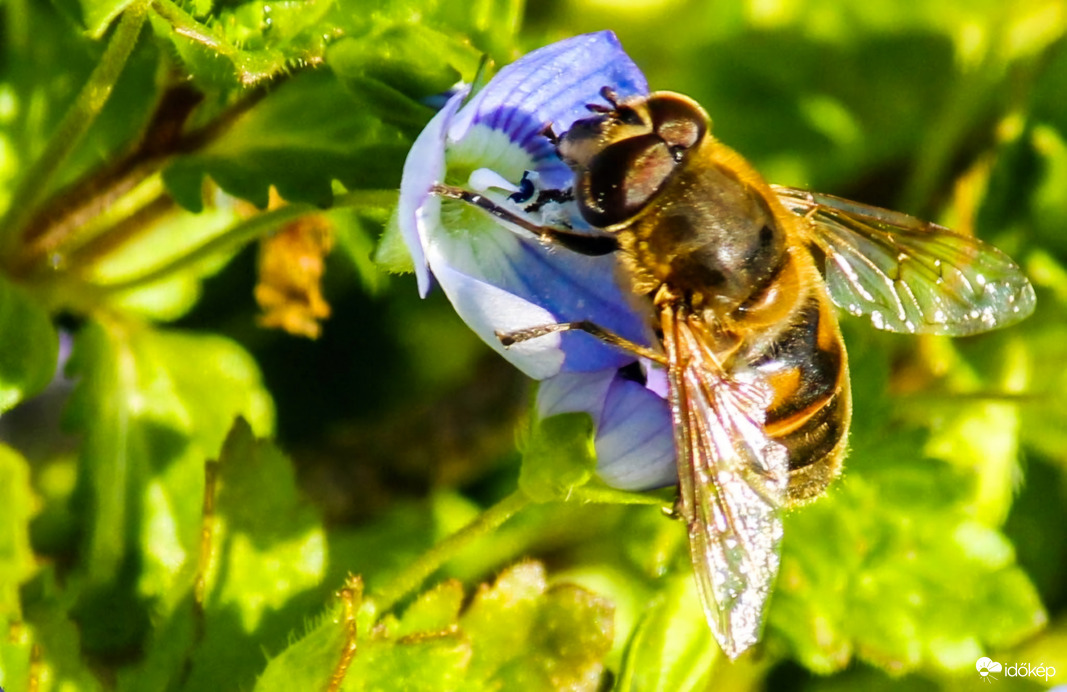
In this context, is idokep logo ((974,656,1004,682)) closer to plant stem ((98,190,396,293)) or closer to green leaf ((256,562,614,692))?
green leaf ((256,562,614,692))

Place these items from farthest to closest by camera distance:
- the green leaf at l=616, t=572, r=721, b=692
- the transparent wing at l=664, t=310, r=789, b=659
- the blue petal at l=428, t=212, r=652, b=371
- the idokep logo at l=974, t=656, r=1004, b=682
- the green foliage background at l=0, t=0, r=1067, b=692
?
the idokep logo at l=974, t=656, r=1004, b=682 < the green leaf at l=616, t=572, r=721, b=692 < the green foliage background at l=0, t=0, r=1067, b=692 < the blue petal at l=428, t=212, r=652, b=371 < the transparent wing at l=664, t=310, r=789, b=659

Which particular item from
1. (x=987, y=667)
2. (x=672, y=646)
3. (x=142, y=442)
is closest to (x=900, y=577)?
(x=987, y=667)

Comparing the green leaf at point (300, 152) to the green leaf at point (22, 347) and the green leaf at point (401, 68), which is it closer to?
the green leaf at point (401, 68)

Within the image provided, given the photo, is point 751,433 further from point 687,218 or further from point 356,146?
point 356,146

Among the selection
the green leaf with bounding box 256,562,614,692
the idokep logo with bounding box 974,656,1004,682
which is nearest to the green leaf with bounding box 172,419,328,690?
the green leaf with bounding box 256,562,614,692

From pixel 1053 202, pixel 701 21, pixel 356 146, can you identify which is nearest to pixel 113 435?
pixel 356 146

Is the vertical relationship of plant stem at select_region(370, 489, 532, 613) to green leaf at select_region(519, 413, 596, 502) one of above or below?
below

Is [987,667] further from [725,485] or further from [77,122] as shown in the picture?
[77,122]
